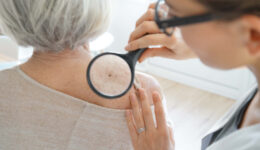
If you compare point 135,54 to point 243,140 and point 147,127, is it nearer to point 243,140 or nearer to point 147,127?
point 147,127

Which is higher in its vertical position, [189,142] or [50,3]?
[50,3]

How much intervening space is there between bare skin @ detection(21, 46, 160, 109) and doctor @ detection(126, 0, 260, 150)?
0.07 meters

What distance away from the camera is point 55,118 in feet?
3.26

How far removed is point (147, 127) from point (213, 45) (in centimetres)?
41

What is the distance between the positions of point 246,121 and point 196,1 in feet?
1.37

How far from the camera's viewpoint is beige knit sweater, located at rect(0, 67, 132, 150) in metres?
0.97

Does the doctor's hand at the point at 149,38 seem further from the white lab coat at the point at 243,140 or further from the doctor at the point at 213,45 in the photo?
the white lab coat at the point at 243,140

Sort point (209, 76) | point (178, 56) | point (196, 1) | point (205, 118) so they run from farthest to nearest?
point (209, 76) → point (205, 118) → point (178, 56) → point (196, 1)

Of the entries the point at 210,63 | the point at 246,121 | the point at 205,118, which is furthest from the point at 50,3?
the point at 205,118

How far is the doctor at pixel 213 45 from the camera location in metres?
0.55

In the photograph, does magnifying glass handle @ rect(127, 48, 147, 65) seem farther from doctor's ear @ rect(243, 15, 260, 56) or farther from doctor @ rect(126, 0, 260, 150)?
doctor's ear @ rect(243, 15, 260, 56)

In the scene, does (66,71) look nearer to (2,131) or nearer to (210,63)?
(2,131)

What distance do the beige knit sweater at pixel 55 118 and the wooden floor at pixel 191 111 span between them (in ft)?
4.77

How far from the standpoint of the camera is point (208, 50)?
2.06 ft
